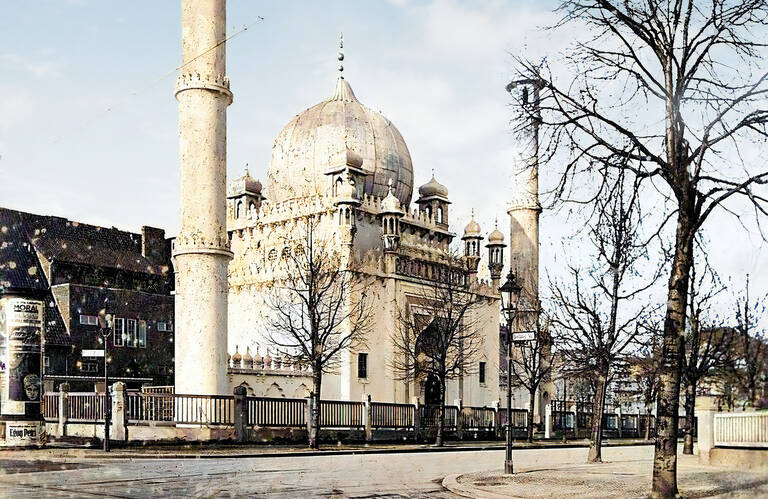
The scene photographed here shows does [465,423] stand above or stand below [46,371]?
below

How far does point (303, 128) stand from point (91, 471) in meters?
38.6

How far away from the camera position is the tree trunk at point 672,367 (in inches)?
543

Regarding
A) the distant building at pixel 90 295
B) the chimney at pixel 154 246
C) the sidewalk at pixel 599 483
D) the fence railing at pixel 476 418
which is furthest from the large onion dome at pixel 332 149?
the sidewalk at pixel 599 483

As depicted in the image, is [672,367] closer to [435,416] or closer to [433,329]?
[435,416]

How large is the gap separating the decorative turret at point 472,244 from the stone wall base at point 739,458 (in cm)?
3307

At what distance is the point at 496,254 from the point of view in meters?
59.6

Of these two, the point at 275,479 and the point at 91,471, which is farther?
the point at 91,471

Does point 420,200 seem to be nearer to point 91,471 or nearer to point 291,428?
point 291,428

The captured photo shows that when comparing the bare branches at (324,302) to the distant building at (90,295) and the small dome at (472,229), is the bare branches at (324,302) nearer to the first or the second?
the distant building at (90,295)

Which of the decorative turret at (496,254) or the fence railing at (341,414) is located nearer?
the fence railing at (341,414)

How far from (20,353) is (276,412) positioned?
10.9m

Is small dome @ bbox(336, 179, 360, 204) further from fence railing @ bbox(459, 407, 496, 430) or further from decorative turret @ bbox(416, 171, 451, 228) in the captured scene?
fence railing @ bbox(459, 407, 496, 430)

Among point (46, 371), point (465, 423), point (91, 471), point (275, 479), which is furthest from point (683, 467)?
point (46, 371)

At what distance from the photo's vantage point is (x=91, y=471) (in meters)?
19.1
